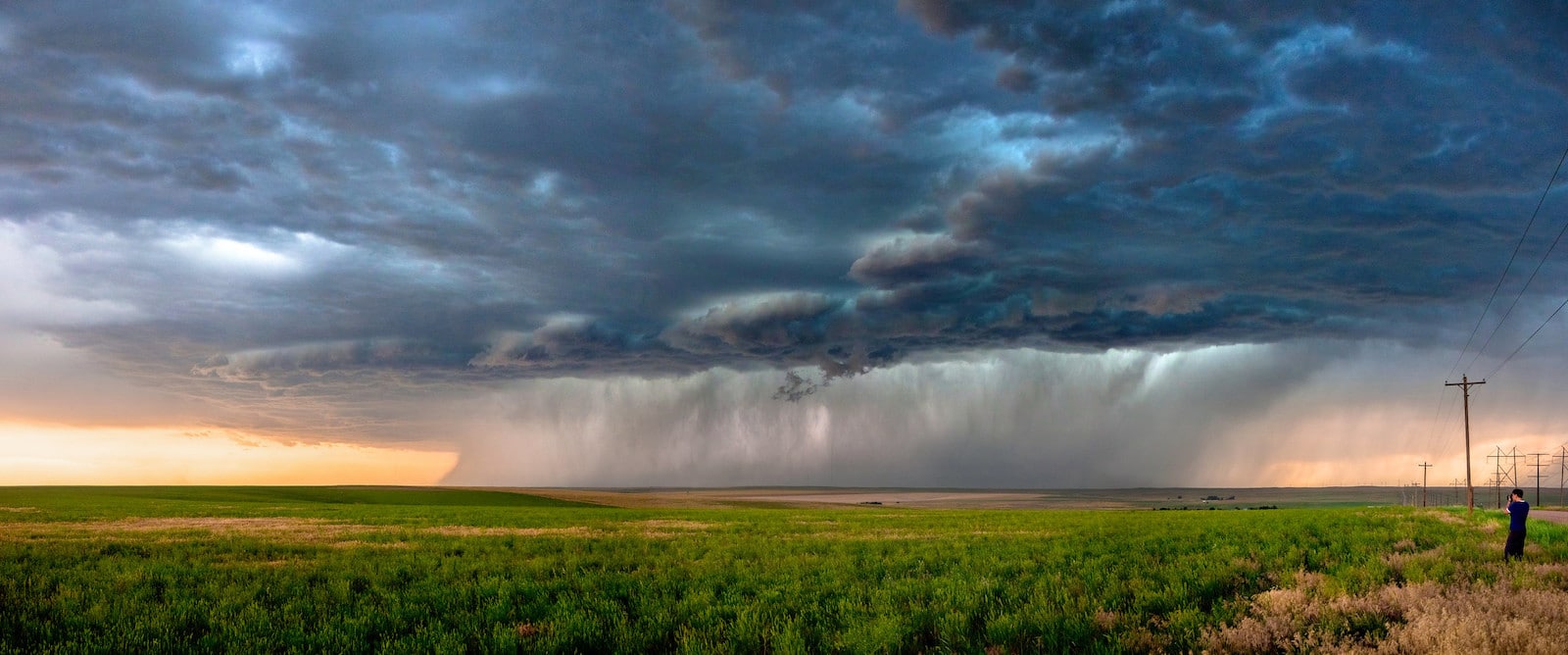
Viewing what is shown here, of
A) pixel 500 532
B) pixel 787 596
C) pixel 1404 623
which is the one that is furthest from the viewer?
pixel 500 532

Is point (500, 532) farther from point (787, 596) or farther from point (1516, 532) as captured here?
point (1516, 532)

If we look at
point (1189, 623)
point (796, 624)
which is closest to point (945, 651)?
point (796, 624)

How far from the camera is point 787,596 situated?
14.5 metres

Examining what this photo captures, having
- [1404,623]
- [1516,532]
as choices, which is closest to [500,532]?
[1404,623]

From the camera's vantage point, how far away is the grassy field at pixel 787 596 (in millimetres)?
10664

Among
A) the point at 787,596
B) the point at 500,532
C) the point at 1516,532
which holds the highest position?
the point at 1516,532

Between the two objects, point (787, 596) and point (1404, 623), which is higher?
point (1404, 623)

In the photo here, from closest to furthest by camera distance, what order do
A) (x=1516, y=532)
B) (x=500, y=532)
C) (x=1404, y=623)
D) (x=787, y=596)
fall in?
(x=1404, y=623), (x=787, y=596), (x=1516, y=532), (x=500, y=532)

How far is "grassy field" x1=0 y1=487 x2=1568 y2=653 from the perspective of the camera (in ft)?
35.0

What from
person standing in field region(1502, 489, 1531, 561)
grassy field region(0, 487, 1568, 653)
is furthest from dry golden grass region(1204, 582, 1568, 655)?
person standing in field region(1502, 489, 1531, 561)

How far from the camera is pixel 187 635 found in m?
11.4

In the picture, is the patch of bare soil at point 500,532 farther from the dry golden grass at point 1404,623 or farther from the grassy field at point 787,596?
the dry golden grass at point 1404,623

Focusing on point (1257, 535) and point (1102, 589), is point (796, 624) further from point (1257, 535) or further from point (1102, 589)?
point (1257, 535)

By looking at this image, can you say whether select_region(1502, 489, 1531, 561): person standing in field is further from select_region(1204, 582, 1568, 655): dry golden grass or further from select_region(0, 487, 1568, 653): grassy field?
select_region(1204, 582, 1568, 655): dry golden grass
